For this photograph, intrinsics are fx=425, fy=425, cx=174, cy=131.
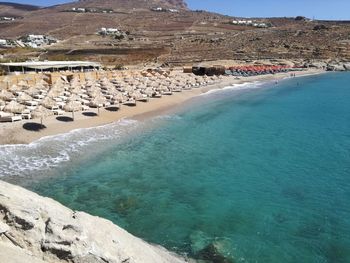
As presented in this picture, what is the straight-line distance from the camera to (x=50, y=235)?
998 cm

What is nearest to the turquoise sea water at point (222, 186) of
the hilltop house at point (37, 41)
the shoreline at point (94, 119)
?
the shoreline at point (94, 119)

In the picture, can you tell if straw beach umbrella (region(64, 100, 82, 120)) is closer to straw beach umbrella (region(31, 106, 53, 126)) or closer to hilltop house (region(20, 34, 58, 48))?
straw beach umbrella (region(31, 106, 53, 126))

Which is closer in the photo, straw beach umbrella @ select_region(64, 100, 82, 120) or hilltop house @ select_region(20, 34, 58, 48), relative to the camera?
straw beach umbrella @ select_region(64, 100, 82, 120)

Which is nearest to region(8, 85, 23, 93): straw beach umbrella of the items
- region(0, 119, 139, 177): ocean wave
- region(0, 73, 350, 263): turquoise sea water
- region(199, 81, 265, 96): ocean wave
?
region(0, 119, 139, 177): ocean wave

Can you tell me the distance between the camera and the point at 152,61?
9400 centimetres

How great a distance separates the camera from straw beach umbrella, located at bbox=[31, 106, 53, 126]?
32.0 metres

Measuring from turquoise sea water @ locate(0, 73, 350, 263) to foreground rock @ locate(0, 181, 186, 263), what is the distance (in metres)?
5.15

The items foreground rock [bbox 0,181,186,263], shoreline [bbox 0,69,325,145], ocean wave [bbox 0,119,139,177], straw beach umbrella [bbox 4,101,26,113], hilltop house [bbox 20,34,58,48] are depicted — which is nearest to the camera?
foreground rock [bbox 0,181,186,263]

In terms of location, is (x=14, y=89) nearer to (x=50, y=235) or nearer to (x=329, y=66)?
(x=50, y=235)

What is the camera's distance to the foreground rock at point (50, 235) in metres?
9.68

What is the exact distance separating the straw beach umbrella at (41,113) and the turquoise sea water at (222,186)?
4.34m

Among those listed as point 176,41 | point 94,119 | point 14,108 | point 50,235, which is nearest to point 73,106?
point 94,119

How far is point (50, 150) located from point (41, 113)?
5.87m

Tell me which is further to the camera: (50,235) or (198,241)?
(198,241)
